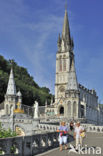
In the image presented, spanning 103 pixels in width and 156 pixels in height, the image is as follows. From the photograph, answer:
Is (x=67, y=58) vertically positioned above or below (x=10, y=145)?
above

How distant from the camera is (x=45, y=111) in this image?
67.8 m

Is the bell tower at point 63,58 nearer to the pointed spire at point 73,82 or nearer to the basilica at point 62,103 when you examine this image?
the basilica at point 62,103

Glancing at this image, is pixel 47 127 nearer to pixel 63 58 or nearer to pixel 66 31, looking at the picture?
pixel 63 58

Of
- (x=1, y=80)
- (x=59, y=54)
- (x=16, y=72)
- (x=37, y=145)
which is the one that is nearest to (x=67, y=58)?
(x=59, y=54)

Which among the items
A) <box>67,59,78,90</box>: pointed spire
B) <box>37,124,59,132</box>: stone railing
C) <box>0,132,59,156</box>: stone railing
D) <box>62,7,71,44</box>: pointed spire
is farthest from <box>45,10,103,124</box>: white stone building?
<box>0,132,59,156</box>: stone railing

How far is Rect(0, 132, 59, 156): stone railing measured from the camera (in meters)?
10.1

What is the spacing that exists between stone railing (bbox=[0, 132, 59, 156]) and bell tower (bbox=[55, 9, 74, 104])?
64712 mm

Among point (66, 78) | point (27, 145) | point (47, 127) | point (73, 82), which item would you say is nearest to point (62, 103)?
point (73, 82)

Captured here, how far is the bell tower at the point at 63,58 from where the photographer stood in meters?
80.1

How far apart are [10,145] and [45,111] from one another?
57.8 m

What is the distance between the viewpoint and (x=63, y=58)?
3253 inches

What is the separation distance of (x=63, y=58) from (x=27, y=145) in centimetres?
7169

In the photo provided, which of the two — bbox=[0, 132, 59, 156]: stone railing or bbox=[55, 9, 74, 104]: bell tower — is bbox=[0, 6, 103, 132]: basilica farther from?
bbox=[0, 132, 59, 156]: stone railing

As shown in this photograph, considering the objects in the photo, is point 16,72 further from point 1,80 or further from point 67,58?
point 1,80
